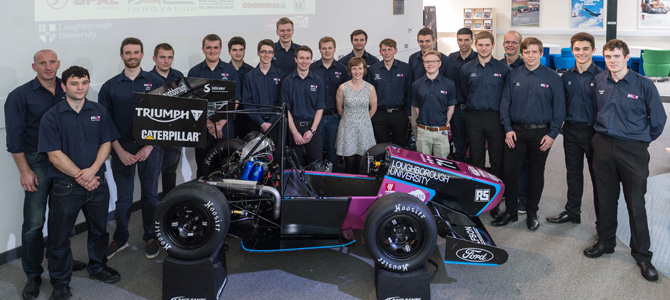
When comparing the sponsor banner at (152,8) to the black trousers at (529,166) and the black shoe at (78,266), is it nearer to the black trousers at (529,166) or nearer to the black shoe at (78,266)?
the black shoe at (78,266)

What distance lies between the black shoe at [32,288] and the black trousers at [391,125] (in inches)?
138

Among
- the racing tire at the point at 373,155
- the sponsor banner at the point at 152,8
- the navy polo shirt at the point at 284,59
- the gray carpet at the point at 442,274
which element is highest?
the sponsor banner at the point at 152,8

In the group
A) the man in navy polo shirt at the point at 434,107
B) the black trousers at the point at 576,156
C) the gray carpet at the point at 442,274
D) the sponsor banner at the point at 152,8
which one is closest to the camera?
the gray carpet at the point at 442,274

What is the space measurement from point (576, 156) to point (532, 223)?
2.34 ft

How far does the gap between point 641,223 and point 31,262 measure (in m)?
4.51

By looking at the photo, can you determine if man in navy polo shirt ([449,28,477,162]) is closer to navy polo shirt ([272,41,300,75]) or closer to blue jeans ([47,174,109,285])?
navy polo shirt ([272,41,300,75])

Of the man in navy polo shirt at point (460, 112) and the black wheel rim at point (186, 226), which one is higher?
the man in navy polo shirt at point (460, 112)

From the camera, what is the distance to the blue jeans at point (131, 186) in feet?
16.1

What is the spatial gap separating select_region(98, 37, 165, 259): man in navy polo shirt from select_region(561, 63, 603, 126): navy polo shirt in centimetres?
348

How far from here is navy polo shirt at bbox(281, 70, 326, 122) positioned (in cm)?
588

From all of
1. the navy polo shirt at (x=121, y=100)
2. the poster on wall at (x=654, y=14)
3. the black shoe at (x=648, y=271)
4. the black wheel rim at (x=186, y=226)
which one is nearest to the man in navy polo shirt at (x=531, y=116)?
the black shoe at (x=648, y=271)

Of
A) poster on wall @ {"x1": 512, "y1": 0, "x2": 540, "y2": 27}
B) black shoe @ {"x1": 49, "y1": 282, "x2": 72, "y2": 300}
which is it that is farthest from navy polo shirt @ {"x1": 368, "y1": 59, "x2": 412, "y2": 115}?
poster on wall @ {"x1": 512, "y1": 0, "x2": 540, "y2": 27}

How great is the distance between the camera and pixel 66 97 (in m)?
4.11

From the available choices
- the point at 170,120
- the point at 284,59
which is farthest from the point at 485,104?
the point at 170,120
